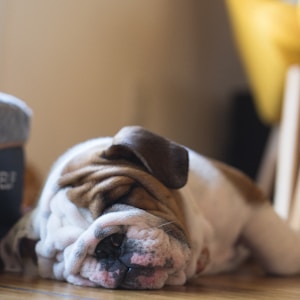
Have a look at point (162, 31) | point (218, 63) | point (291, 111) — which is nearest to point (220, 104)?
point (218, 63)

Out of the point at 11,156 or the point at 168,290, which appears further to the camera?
the point at 11,156

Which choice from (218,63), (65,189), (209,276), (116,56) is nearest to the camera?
(65,189)

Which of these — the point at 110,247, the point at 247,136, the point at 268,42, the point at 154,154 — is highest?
the point at 268,42

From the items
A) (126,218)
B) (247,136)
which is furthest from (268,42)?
(126,218)

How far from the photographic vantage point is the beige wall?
253 cm

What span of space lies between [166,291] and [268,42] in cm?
147

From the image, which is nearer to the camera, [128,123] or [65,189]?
[65,189]

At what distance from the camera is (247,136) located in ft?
11.9

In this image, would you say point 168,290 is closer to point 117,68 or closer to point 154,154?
point 154,154

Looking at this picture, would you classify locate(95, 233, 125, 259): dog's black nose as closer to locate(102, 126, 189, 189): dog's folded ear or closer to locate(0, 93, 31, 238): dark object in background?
locate(102, 126, 189, 189): dog's folded ear

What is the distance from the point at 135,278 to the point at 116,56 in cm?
191

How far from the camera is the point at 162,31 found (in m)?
3.33

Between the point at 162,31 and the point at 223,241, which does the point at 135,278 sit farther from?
the point at 162,31

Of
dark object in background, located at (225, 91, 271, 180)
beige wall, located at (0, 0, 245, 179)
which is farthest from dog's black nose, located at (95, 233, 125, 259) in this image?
dark object in background, located at (225, 91, 271, 180)
